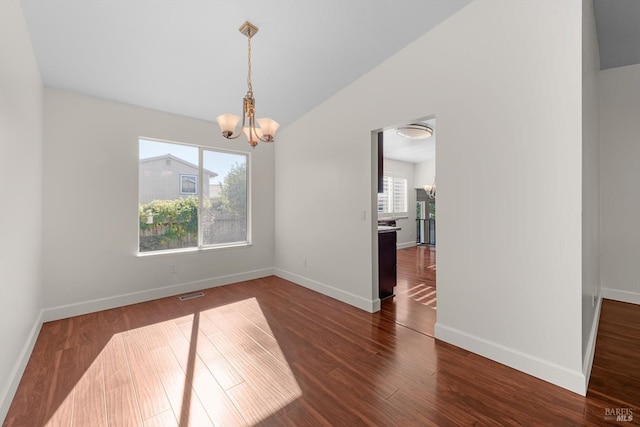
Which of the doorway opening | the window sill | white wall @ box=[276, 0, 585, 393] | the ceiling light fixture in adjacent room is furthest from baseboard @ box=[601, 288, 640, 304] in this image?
the window sill

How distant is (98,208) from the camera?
10.3 ft

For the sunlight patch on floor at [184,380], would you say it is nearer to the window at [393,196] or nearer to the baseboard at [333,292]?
the baseboard at [333,292]

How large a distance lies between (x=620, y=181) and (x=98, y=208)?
644 centimetres

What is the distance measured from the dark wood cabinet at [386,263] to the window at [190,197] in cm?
234

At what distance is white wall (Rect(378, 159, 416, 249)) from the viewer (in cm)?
778

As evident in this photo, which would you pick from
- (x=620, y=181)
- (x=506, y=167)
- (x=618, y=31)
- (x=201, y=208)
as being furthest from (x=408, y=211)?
(x=506, y=167)

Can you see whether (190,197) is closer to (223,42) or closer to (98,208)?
(98,208)

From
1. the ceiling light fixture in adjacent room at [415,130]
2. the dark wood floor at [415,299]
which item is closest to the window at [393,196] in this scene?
the dark wood floor at [415,299]

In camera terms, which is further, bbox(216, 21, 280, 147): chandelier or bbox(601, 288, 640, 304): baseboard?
bbox(601, 288, 640, 304): baseboard

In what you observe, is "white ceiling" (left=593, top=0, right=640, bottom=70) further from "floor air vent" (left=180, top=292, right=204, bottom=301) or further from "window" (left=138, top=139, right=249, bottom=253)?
"floor air vent" (left=180, top=292, right=204, bottom=301)

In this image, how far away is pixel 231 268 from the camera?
4223 millimetres

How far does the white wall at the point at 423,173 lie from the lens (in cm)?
826

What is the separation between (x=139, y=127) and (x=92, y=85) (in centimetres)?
62

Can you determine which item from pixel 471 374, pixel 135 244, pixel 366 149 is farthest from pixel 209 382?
pixel 366 149
